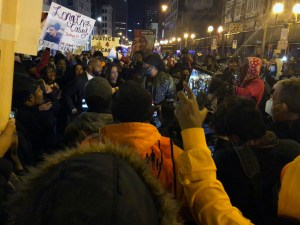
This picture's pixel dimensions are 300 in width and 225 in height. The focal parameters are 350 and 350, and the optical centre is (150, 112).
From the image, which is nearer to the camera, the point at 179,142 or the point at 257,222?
the point at 257,222

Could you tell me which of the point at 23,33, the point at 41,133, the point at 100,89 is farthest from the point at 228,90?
the point at 23,33

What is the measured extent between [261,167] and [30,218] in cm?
173

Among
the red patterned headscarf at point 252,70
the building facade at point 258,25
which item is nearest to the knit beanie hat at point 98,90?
the red patterned headscarf at point 252,70

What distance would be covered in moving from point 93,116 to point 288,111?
186 cm

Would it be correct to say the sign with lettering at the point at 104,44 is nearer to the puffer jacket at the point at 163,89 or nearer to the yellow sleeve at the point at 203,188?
the puffer jacket at the point at 163,89

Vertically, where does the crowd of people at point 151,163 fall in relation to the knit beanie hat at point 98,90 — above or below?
below

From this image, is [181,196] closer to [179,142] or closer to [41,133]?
[179,142]

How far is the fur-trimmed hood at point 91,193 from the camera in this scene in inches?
36.8

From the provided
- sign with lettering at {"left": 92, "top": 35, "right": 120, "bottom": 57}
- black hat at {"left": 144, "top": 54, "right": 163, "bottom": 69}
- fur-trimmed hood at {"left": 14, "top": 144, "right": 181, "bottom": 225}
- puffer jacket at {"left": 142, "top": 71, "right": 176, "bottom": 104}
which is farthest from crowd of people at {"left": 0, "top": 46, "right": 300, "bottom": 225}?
sign with lettering at {"left": 92, "top": 35, "right": 120, "bottom": 57}

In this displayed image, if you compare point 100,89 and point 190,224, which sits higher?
point 100,89

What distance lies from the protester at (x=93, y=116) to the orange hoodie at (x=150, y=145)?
3.61ft

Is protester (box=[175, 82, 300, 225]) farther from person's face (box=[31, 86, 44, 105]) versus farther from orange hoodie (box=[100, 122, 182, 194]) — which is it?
person's face (box=[31, 86, 44, 105])

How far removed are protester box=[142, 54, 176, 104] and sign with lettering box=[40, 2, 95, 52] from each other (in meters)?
3.27

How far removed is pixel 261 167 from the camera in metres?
2.33
